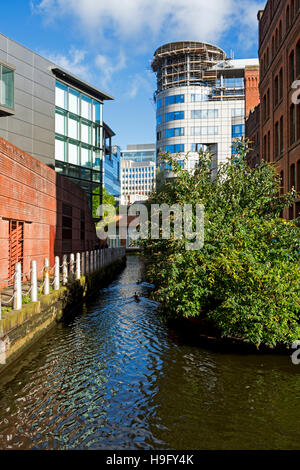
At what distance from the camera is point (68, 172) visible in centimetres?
3441

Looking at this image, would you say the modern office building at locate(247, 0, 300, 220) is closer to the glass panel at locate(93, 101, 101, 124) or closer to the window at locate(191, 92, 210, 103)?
the glass panel at locate(93, 101, 101, 124)

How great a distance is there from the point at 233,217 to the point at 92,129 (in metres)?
28.0

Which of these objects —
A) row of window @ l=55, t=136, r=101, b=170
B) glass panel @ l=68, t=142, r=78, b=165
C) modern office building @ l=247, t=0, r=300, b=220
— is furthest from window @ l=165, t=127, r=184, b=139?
glass panel @ l=68, t=142, r=78, b=165

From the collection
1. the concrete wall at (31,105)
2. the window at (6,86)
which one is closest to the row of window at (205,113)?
the concrete wall at (31,105)

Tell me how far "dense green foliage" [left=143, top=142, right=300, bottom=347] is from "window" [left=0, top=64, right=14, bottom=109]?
856cm

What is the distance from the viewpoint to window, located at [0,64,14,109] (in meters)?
17.5

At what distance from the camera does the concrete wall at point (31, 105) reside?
28.2m

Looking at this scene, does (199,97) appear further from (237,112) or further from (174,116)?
(237,112)

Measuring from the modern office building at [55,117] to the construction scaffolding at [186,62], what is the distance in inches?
1589

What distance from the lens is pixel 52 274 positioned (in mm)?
19344

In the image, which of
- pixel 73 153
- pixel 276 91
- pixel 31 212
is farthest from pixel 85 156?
pixel 31 212

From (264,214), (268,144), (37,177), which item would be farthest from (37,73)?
(264,214)

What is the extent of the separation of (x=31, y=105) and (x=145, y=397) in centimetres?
2684

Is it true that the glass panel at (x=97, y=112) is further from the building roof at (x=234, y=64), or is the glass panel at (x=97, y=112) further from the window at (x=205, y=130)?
the building roof at (x=234, y=64)
